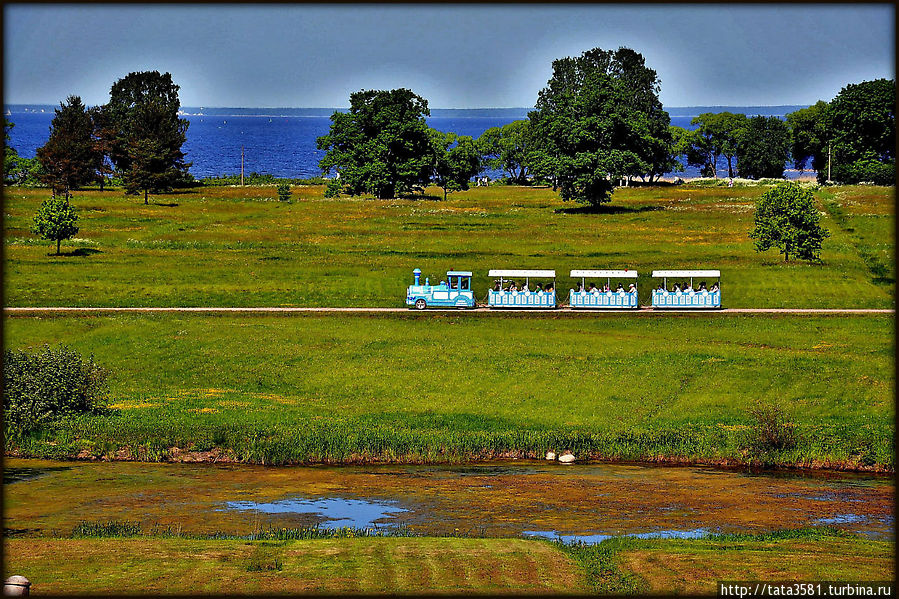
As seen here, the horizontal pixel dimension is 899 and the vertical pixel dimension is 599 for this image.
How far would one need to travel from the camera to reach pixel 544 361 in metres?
59.1

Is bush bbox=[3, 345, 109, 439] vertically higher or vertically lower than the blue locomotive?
lower

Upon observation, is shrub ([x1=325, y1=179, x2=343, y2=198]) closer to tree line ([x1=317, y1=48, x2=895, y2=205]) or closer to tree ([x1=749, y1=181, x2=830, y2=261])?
tree line ([x1=317, y1=48, x2=895, y2=205])

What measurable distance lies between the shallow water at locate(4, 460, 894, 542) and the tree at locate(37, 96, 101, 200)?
295 ft

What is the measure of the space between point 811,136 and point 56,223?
139174mm

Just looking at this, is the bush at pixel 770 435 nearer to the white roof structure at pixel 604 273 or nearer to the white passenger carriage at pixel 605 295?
the white passenger carriage at pixel 605 295

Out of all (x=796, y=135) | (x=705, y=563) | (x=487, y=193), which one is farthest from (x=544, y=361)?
(x=796, y=135)

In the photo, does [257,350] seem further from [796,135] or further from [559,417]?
[796,135]

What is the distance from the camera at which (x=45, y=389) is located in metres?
48.2

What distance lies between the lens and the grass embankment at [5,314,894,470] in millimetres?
46062

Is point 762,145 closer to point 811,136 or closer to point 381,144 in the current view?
point 811,136

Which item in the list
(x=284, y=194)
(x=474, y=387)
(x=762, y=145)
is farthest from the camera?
(x=762, y=145)

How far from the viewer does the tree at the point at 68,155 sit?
130125 millimetres

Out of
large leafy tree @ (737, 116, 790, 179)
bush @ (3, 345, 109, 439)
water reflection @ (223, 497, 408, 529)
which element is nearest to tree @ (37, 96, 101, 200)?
bush @ (3, 345, 109, 439)

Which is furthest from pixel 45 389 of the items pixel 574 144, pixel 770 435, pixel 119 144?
pixel 119 144
